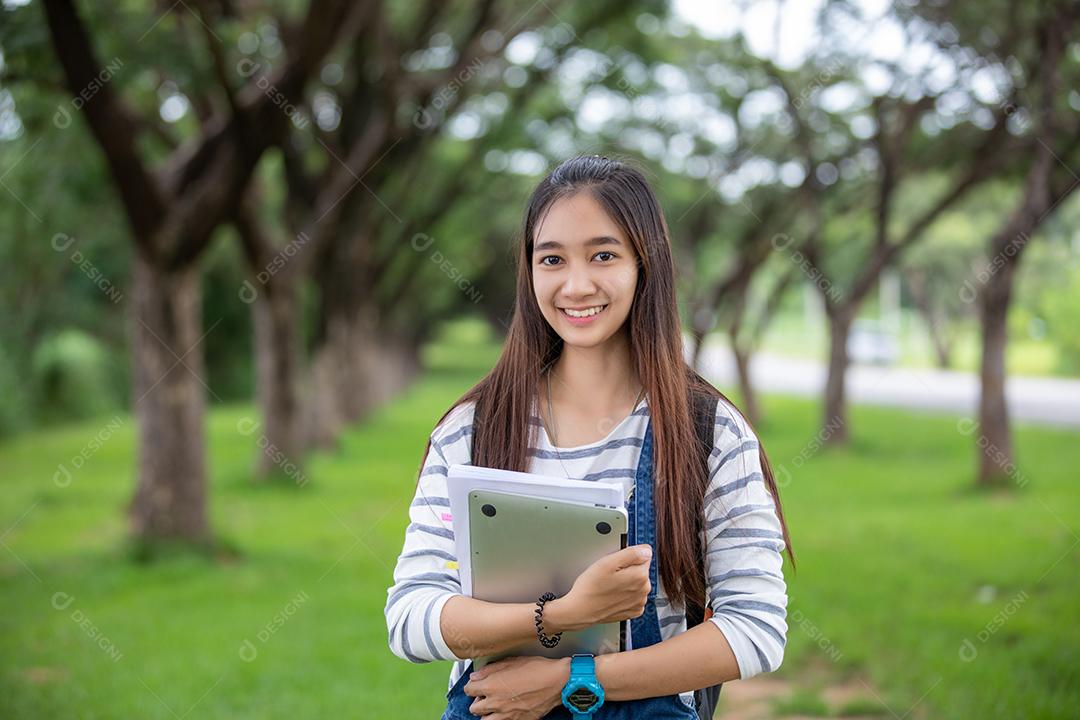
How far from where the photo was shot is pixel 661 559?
6.59 ft

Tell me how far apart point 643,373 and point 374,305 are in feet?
73.4

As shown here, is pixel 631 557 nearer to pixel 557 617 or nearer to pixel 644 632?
pixel 557 617

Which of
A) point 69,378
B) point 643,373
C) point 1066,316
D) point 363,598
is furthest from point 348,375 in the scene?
point 643,373

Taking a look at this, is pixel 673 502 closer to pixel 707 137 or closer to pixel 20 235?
pixel 20 235

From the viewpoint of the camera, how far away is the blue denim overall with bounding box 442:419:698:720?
1.97m

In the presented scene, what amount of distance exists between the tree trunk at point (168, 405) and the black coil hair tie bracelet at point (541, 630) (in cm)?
689

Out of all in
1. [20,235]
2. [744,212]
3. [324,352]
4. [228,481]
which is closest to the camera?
[20,235]

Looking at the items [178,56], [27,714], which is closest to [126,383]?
[178,56]

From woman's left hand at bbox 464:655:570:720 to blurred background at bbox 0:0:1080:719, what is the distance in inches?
31.8

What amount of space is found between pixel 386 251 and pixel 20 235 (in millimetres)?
9421

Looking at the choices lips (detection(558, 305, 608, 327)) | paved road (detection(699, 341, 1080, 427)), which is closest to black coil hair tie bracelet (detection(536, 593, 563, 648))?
lips (detection(558, 305, 608, 327))

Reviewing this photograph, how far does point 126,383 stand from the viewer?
26.9 meters

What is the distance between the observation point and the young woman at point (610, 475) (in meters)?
1.93

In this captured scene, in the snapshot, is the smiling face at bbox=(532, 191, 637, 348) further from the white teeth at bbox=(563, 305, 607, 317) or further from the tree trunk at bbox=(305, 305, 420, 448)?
the tree trunk at bbox=(305, 305, 420, 448)
